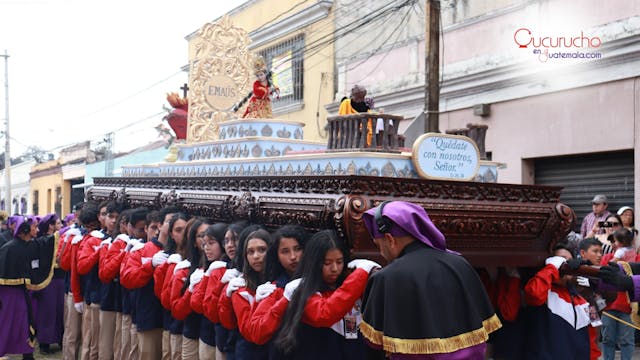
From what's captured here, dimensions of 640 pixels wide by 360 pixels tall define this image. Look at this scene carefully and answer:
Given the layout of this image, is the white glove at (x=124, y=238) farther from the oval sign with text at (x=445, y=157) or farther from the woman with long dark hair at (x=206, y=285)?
the oval sign with text at (x=445, y=157)

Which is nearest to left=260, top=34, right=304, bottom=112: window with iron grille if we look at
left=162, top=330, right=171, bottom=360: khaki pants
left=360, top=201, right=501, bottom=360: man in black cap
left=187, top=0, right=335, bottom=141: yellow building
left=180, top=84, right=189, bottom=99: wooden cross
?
left=187, top=0, right=335, bottom=141: yellow building

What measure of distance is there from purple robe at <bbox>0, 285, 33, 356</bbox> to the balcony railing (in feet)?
17.7

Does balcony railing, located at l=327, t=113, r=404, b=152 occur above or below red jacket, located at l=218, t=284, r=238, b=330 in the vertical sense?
above

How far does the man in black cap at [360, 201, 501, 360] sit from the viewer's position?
11.2 ft

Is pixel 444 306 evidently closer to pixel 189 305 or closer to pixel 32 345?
pixel 189 305

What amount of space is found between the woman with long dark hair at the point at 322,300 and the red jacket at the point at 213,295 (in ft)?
2.89

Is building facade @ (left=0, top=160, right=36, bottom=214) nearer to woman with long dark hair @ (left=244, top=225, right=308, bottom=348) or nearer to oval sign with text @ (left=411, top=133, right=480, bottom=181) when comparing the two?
woman with long dark hair @ (left=244, top=225, right=308, bottom=348)

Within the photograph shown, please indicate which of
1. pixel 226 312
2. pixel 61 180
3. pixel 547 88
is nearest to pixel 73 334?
pixel 226 312

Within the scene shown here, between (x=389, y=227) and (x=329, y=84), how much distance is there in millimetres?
13464

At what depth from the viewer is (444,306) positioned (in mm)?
3441

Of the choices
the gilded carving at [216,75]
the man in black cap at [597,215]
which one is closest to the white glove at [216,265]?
the gilded carving at [216,75]

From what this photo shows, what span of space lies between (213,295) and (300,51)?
42.2 feet

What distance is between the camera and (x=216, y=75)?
8438 millimetres

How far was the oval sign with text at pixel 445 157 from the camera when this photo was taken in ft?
15.9
